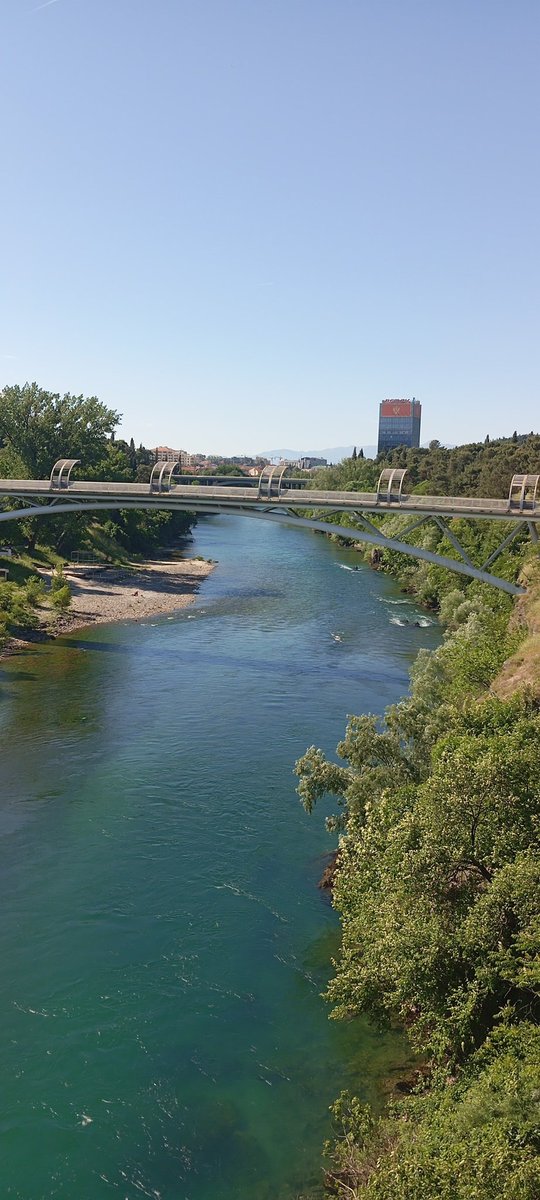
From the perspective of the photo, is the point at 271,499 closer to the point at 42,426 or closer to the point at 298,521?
the point at 298,521

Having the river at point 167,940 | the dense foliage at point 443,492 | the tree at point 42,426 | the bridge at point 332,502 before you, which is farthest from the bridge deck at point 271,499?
the tree at point 42,426

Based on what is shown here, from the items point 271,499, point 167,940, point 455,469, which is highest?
point 455,469

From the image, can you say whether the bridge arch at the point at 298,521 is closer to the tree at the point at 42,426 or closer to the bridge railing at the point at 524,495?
the bridge railing at the point at 524,495

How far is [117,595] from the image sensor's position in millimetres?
59750

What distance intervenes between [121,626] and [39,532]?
19794mm

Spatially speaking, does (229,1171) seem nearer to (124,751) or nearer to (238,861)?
(238,861)

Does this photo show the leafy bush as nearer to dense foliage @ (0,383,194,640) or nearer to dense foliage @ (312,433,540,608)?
dense foliage @ (0,383,194,640)

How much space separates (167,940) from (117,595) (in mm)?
43266

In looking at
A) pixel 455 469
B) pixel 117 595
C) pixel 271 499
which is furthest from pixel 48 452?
pixel 455 469

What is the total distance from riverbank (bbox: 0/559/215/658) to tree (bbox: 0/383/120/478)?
10.1 metres

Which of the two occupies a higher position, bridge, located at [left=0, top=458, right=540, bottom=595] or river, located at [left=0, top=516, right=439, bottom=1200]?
bridge, located at [left=0, top=458, right=540, bottom=595]

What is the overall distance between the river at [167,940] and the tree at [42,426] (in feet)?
108

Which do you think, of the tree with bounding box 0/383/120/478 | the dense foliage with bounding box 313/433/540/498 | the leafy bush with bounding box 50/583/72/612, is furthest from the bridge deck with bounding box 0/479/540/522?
the dense foliage with bounding box 313/433/540/498

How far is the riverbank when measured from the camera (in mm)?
48344
